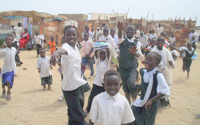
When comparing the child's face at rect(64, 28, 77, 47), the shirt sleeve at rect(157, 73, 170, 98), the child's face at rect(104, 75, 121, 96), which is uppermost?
the child's face at rect(64, 28, 77, 47)

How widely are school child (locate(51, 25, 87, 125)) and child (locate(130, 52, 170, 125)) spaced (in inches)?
36.4

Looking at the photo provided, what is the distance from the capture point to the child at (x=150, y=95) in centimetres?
258

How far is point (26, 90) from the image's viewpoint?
18.4 feet

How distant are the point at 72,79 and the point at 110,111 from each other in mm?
1038

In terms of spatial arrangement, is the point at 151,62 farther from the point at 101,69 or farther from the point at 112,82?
the point at 101,69

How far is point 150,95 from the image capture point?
2.72 meters

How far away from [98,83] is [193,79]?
5115 mm

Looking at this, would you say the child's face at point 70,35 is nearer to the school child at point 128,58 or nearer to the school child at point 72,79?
the school child at point 72,79

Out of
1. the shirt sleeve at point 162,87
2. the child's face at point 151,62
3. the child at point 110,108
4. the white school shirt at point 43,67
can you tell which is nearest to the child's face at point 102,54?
the child's face at point 151,62

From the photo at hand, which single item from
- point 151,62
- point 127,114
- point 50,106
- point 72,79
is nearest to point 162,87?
point 151,62

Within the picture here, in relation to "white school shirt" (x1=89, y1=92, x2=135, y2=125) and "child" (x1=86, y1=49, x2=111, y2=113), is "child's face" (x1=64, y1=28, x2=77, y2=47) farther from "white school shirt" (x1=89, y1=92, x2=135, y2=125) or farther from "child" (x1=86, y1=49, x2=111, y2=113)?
"white school shirt" (x1=89, y1=92, x2=135, y2=125)

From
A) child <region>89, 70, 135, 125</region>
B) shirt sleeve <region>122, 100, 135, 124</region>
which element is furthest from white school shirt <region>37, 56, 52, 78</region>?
shirt sleeve <region>122, 100, 135, 124</region>

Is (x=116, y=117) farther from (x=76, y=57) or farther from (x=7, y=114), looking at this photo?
(x=7, y=114)

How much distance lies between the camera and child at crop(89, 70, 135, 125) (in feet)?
6.58
